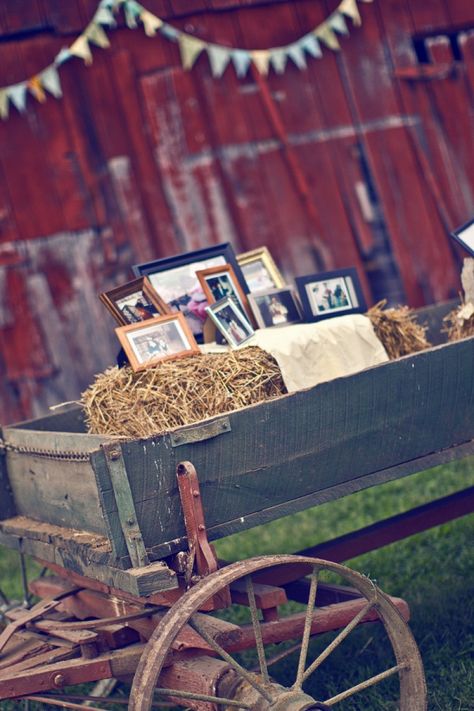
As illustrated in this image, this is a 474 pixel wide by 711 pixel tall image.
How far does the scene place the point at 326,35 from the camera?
22.6ft

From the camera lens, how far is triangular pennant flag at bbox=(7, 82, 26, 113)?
6.29 meters

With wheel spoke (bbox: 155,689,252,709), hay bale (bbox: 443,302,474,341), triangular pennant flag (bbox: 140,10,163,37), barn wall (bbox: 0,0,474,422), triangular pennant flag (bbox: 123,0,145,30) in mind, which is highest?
triangular pennant flag (bbox: 123,0,145,30)

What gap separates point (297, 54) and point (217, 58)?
23.1 inches

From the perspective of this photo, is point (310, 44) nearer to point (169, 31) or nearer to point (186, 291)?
point (169, 31)

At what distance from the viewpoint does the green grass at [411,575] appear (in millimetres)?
3854

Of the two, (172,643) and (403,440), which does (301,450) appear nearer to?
(403,440)

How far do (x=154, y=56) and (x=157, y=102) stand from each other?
31cm

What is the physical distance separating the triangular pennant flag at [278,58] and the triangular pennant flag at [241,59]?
0.18 metres

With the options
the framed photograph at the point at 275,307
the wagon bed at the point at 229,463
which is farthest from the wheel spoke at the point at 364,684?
the framed photograph at the point at 275,307

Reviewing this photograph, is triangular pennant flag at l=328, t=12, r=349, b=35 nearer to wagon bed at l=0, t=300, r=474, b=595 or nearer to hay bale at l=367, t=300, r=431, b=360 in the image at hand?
hay bale at l=367, t=300, r=431, b=360

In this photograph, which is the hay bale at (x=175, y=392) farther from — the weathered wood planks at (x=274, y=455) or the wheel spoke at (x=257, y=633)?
the wheel spoke at (x=257, y=633)

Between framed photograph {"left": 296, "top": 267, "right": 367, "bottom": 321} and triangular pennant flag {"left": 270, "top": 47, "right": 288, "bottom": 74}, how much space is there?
9.13 ft

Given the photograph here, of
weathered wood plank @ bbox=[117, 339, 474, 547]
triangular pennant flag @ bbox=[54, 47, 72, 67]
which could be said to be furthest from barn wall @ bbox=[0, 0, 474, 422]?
weathered wood plank @ bbox=[117, 339, 474, 547]

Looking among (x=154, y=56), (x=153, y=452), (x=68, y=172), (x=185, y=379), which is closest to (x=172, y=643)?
(x=153, y=452)
